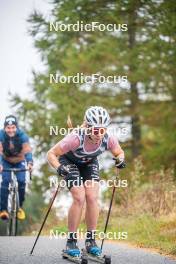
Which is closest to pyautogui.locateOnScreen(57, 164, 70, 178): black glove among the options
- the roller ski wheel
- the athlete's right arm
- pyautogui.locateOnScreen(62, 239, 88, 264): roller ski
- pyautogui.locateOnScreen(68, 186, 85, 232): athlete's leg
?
the athlete's right arm

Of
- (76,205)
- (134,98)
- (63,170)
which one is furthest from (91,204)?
(134,98)

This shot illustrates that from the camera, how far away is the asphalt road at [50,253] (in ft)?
31.7

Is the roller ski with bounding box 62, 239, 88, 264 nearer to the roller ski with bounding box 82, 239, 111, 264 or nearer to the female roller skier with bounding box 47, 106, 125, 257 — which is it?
the female roller skier with bounding box 47, 106, 125, 257

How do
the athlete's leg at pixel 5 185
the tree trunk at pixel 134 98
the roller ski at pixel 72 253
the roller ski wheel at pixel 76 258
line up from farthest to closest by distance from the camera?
the tree trunk at pixel 134 98, the athlete's leg at pixel 5 185, the roller ski at pixel 72 253, the roller ski wheel at pixel 76 258

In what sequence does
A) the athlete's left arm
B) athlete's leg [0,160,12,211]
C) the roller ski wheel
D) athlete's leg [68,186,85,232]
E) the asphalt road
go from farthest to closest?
1. athlete's leg [0,160,12,211]
2. the athlete's left arm
3. the asphalt road
4. athlete's leg [68,186,85,232]
5. the roller ski wheel

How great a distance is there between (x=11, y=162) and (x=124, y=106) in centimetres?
1072

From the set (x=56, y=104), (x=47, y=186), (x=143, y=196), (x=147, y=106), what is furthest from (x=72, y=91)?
(x=143, y=196)

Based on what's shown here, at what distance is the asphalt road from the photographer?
9.66 m

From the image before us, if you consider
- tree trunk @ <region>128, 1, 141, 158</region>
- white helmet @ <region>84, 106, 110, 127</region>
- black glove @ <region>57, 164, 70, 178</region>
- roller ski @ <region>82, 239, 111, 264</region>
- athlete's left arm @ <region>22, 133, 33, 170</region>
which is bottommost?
tree trunk @ <region>128, 1, 141, 158</region>

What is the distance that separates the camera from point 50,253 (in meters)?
10.5

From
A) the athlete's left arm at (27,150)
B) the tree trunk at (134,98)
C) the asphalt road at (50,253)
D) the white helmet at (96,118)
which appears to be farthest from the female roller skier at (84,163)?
the tree trunk at (134,98)

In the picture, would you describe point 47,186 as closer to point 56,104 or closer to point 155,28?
point 56,104

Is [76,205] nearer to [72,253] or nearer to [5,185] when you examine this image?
[72,253]

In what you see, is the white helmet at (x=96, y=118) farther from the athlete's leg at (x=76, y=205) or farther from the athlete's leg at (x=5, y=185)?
the athlete's leg at (x=5, y=185)
